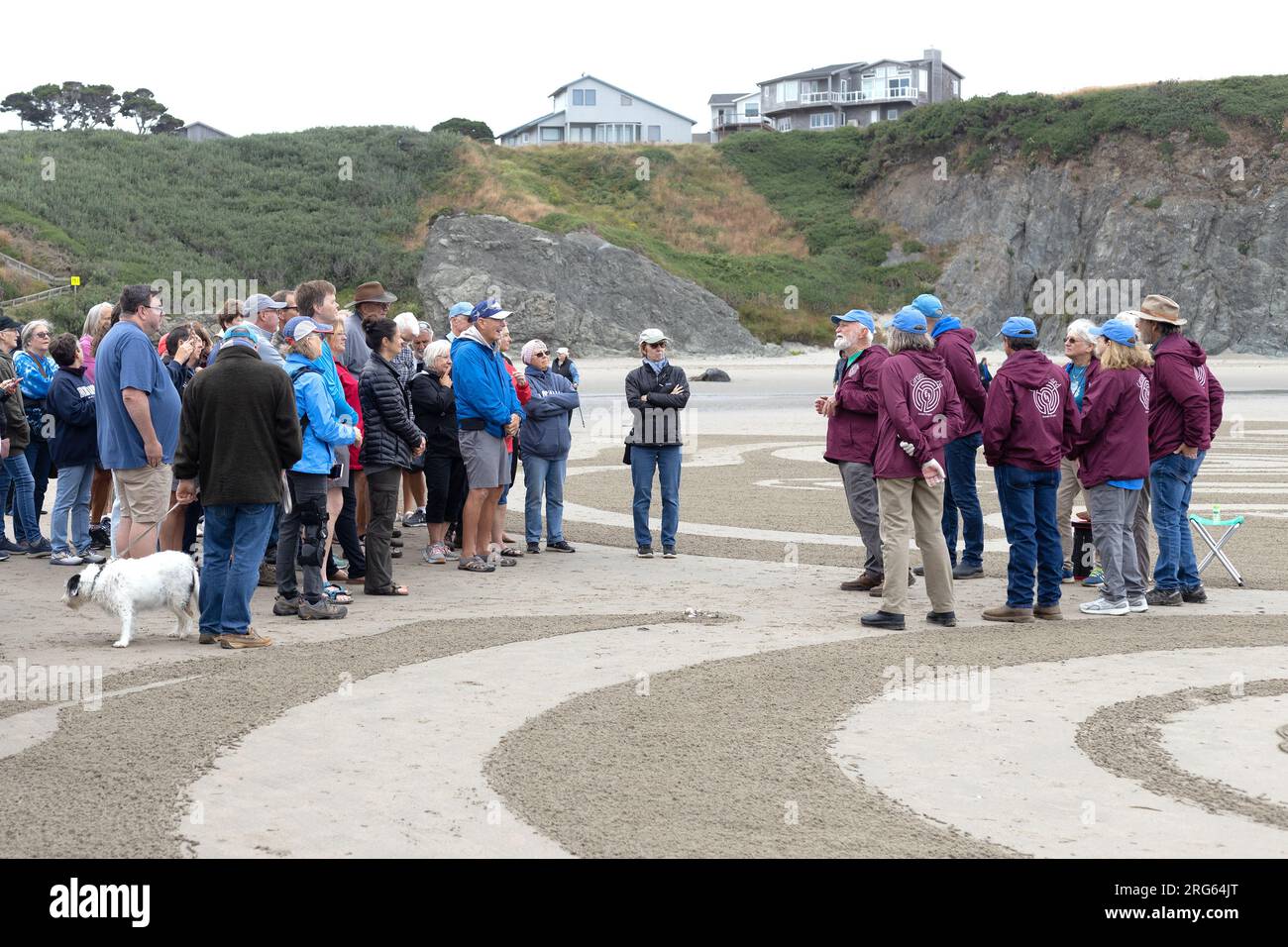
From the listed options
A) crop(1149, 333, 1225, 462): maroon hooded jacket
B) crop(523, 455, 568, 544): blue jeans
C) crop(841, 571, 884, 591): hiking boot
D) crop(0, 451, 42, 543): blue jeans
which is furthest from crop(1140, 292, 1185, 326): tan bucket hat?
crop(0, 451, 42, 543): blue jeans

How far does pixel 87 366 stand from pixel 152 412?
9.28 ft

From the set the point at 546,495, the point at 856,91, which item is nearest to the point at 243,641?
the point at 546,495

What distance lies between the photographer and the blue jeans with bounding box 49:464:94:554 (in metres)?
12.6

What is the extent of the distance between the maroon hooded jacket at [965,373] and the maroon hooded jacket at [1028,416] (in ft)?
3.89

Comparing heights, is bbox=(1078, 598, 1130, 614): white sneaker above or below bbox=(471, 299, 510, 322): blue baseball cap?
below

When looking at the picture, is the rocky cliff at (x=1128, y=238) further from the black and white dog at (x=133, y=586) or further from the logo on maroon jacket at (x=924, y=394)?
the black and white dog at (x=133, y=586)

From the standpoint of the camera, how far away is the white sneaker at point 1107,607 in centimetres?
1035

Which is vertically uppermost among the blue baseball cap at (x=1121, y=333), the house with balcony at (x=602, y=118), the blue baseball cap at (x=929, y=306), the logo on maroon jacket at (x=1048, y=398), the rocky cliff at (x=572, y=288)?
the house with balcony at (x=602, y=118)

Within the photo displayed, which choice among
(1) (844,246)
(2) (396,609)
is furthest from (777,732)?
(1) (844,246)

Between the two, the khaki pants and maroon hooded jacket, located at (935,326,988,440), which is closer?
the khaki pants

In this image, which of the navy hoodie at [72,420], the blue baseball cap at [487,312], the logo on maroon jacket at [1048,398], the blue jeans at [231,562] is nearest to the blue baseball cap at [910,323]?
the logo on maroon jacket at [1048,398]

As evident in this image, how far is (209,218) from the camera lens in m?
69.1

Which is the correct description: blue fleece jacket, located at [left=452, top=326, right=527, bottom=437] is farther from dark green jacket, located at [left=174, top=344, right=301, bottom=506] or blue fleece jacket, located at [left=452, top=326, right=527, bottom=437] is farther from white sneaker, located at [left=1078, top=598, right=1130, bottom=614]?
white sneaker, located at [left=1078, top=598, right=1130, bottom=614]

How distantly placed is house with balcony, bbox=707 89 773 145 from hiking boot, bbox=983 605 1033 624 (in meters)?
101
